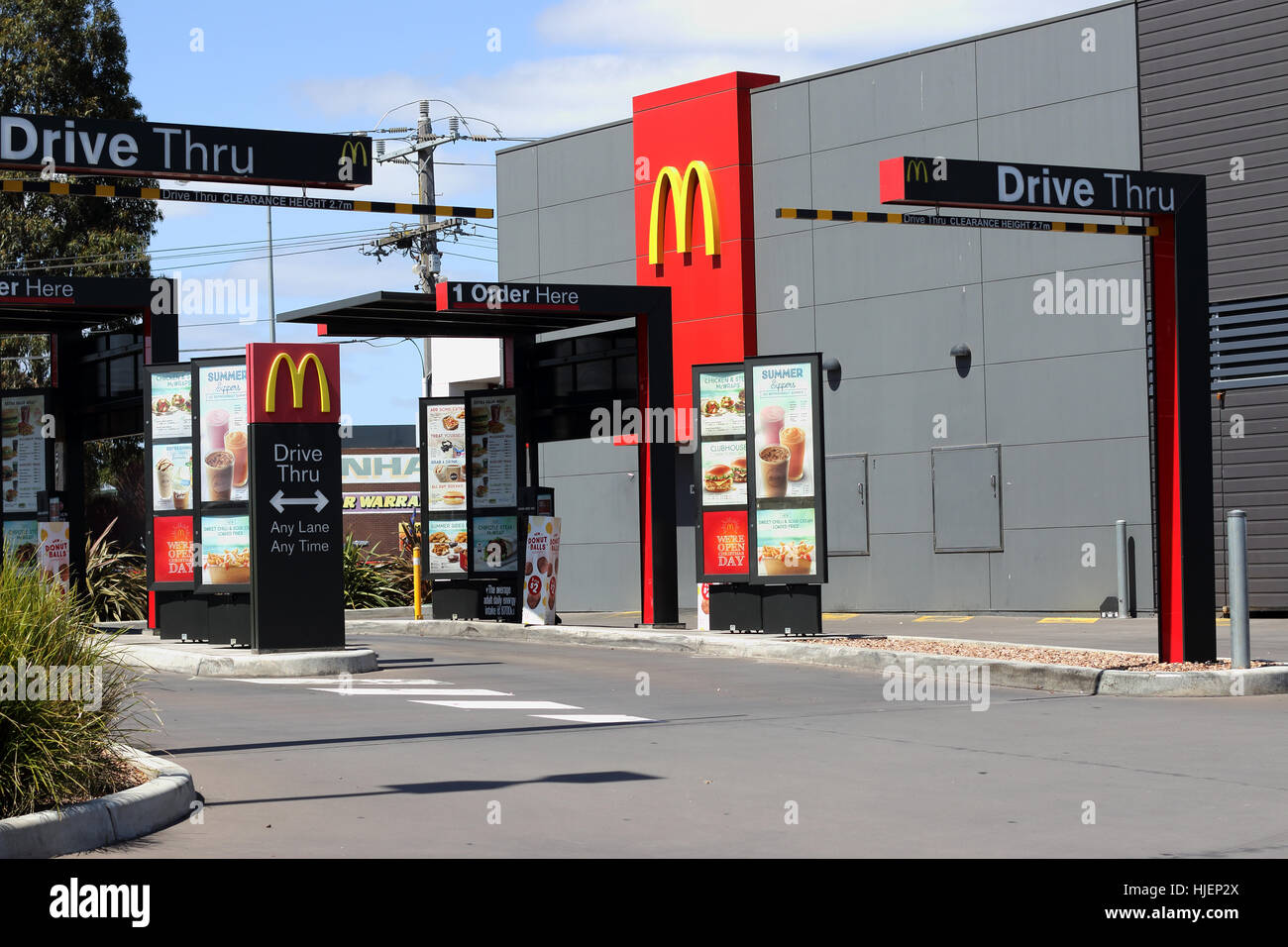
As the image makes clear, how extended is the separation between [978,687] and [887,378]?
1127cm

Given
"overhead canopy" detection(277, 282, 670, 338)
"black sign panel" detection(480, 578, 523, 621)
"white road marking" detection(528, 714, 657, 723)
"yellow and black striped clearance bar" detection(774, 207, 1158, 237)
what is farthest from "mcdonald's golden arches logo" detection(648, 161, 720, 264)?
"white road marking" detection(528, 714, 657, 723)

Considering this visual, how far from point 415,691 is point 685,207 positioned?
1459 cm

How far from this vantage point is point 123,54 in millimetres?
35000

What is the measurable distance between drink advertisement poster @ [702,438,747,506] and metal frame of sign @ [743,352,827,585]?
0.32m

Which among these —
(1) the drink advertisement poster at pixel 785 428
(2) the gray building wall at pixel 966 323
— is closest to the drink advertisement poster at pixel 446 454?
(1) the drink advertisement poster at pixel 785 428

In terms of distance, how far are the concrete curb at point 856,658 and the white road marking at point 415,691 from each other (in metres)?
4.04

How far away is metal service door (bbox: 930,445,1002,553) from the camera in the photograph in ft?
80.3

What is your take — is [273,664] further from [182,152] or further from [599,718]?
[182,152]

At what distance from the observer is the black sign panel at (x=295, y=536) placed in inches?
673

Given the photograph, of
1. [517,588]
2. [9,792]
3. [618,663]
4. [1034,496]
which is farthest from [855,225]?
[9,792]

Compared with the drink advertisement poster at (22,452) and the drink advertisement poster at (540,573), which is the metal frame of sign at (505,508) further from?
the drink advertisement poster at (22,452)

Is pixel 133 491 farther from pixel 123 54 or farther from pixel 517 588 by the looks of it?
pixel 517 588

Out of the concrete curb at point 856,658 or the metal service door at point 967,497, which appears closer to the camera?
the concrete curb at point 856,658

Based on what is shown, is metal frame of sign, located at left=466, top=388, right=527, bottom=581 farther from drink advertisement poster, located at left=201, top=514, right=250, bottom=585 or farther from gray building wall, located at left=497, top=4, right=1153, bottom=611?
gray building wall, located at left=497, top=4, right=1153, bottom=611
